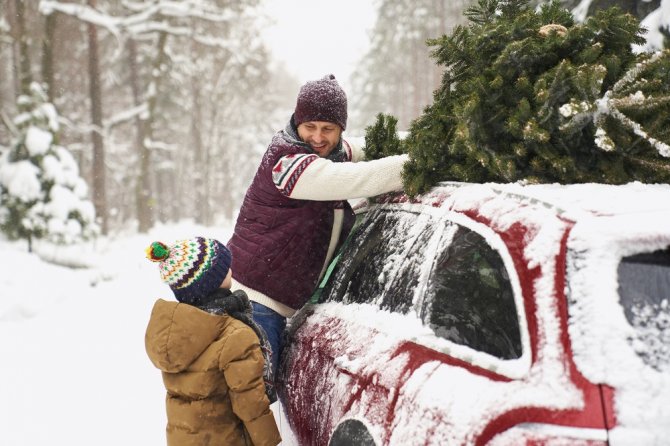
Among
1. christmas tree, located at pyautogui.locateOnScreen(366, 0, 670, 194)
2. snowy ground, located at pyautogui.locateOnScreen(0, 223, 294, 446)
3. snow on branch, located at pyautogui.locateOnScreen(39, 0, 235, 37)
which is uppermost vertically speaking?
snow on branch, located at pyautogui.locateOnScreen(39, 0, 235, 37)

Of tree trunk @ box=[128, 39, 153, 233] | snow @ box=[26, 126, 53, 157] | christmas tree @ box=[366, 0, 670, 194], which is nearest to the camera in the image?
christmas tree @ box=[366, 0, 670, 194]

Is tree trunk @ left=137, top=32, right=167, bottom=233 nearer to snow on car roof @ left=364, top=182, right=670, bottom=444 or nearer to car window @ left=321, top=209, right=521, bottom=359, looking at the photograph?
car window @ left=321, top=209, right=521, bottom=359

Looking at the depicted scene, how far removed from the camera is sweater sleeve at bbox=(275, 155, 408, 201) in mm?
3164

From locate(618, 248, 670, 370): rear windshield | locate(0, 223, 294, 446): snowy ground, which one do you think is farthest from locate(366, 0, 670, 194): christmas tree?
locate(0, 223, 294, 446): snowy ground

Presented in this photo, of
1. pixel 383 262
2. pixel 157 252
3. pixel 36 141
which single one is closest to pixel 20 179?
pixel 36 141

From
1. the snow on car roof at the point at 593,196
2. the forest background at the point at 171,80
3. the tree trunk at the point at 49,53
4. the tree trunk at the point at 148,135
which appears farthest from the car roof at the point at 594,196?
the tree trunk at the point at 148,135

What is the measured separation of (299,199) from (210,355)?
1.06m

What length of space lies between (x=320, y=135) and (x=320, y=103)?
0.63 feet

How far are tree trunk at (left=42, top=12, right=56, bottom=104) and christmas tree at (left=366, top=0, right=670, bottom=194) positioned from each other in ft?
53.7

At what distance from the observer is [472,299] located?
2090 mm

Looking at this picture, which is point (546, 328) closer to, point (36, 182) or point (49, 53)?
point (36, 182)

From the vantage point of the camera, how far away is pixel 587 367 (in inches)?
64.5

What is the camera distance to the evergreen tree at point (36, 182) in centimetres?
1356

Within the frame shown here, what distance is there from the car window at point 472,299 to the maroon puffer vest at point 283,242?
1281 millimetres
